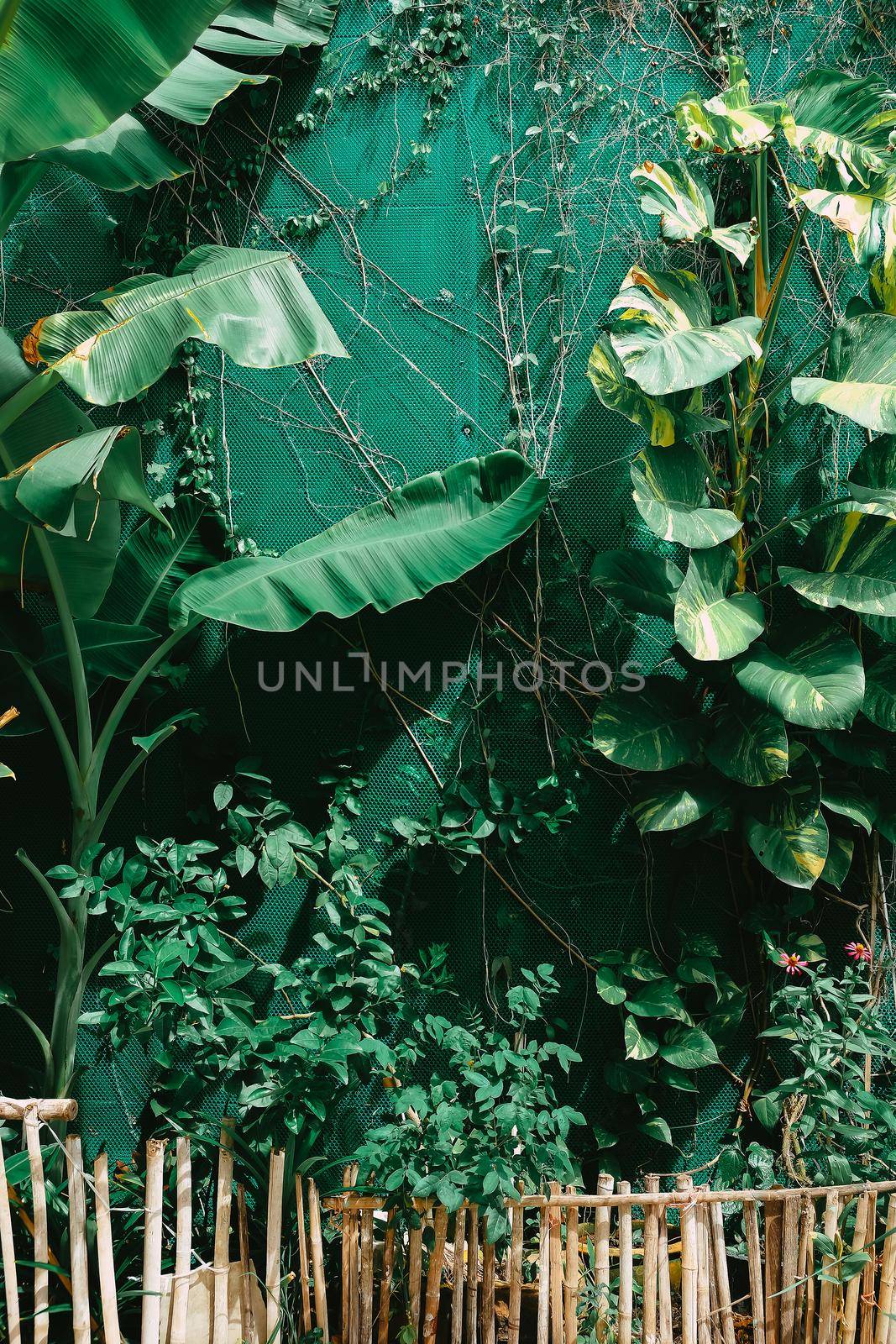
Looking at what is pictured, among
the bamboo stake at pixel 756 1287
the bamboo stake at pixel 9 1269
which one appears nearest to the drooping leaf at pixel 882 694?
the bamboo stake at pixel 756 1287

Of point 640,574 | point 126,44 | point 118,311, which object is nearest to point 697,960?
point 640,574

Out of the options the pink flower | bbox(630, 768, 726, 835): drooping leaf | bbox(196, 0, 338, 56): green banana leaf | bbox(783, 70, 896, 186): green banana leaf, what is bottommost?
the pink flower

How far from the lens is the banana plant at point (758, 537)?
7.40 ft

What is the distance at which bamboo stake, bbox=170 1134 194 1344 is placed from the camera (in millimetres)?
1812

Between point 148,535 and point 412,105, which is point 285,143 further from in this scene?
point 148,535

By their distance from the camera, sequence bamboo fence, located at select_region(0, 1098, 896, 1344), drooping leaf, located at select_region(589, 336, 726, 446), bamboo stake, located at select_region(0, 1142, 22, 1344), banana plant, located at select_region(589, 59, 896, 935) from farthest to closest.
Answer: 1. drooping leaf, located at select_region(589, 336, 726, 446)
2. banana plant, located at select_region(589, 59, 896, 935)
3. bamboo fence, located at select_region(0, 1098, 896, 1344)
4. bamboo stake, located at select_region(0, 1142, 22, 1344)

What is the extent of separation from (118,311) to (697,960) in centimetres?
209

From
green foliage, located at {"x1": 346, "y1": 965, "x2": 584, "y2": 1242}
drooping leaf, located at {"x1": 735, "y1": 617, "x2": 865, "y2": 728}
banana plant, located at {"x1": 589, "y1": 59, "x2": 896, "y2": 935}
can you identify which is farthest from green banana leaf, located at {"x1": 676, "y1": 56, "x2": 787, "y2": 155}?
green foliage, located at {"x1": 346, "y1": 965, "x2": 584, "y2": 1242}

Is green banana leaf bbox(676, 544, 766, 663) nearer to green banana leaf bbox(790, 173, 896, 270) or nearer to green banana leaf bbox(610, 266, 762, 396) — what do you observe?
green banana leaf bbox(610, 266, 762, 396)

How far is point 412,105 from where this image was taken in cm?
279

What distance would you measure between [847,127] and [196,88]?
5.33 ft

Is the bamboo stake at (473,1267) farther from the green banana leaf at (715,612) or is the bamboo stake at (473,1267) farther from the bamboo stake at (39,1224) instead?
the green banana leaf at (715,612)

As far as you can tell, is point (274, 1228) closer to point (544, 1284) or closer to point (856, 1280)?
point (544, 1284)

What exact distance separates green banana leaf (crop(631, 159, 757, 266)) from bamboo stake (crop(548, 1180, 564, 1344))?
2142 millimetres
